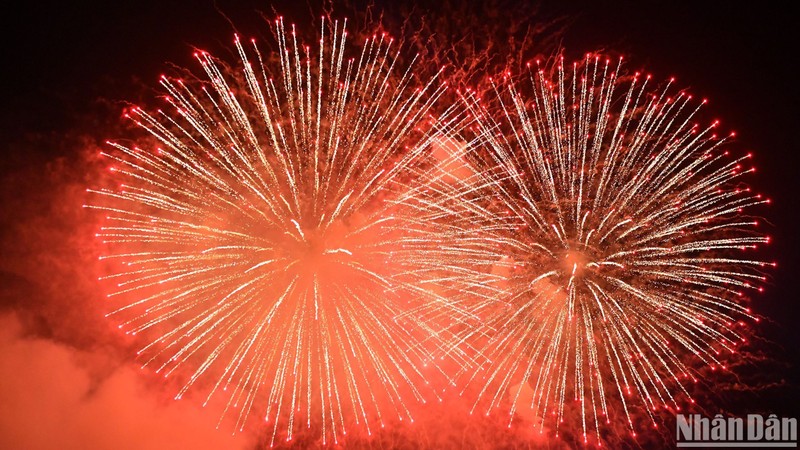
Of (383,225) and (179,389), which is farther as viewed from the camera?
(179,389)

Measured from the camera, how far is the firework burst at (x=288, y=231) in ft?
24.2

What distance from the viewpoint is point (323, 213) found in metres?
7.57

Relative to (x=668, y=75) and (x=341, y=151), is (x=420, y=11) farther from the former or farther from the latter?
(x=668, y=75)

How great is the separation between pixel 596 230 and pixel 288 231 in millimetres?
4729

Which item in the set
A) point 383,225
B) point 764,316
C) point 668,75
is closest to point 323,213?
point 383,225

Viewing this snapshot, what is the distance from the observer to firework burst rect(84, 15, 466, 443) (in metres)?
7.37

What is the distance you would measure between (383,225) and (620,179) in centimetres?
365

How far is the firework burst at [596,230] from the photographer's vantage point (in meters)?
7.43

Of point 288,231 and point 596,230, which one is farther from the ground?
point 596,230

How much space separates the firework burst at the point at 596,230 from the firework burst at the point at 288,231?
105cm

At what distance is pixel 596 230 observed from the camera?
296 inches

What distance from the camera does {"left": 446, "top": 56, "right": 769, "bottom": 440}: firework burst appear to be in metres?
7.43

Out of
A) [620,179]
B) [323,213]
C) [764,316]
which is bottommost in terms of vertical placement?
[323,213]

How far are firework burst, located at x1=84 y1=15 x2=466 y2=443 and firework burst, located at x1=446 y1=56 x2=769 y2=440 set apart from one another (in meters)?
1.05
